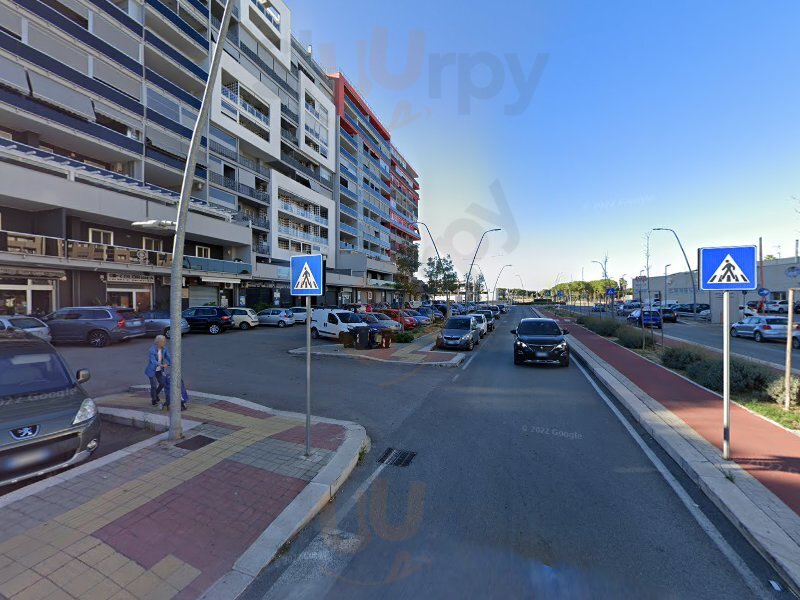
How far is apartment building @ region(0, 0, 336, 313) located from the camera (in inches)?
748

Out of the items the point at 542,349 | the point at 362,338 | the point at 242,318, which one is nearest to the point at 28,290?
the point at 242,318

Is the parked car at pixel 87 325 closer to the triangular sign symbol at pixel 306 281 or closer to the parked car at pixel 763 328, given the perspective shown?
the triangular sign symbol at pixel 306 281

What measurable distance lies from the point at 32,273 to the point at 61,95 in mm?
10491

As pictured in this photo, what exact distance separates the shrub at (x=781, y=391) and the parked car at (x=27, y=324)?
21589 millimetres

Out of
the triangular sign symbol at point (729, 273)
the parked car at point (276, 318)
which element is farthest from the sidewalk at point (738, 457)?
the parked car at point (276, 318)

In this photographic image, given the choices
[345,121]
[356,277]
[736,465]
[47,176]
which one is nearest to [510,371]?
[736,465]

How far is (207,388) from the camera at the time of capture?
29.7ft

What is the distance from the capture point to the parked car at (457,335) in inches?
642

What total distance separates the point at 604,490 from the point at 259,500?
3.80 m

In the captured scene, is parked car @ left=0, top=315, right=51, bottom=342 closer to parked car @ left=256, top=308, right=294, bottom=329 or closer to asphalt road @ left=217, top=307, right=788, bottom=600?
parked car @ left=256, top=308, right=294, bottom=329

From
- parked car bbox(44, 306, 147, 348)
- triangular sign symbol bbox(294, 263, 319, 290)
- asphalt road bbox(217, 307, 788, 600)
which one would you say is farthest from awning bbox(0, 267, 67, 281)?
asphalt road bbox(217, 307, 788, 600)

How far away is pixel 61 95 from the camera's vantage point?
817 inches

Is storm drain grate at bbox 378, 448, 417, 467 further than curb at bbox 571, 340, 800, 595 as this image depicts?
Yes

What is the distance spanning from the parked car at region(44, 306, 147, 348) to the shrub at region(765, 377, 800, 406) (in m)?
21.7
